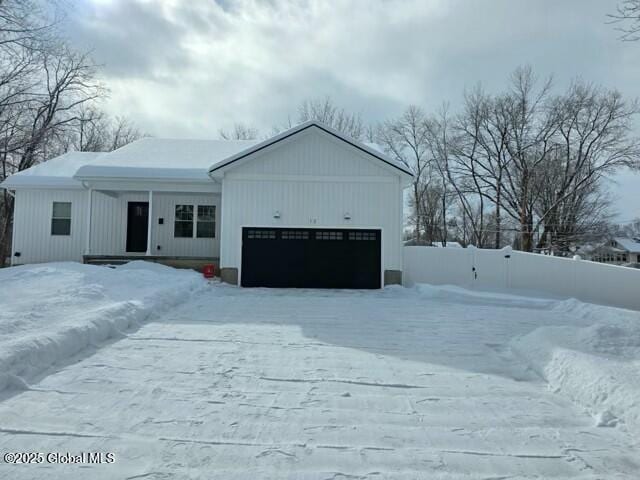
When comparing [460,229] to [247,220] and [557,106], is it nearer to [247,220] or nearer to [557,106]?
[557,106]

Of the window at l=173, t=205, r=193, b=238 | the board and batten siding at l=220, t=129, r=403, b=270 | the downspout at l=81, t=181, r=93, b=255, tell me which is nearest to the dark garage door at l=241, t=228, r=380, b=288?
the board and batten siding at l=220, t=129, r=403, b=270

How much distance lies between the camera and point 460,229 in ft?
117

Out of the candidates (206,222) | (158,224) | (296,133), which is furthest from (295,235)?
(158,224)

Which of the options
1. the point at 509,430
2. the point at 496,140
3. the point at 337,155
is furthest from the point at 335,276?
the point at 496,140

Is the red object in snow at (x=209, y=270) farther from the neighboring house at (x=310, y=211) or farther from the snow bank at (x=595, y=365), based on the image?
the snow bank at (x=595, y=365)

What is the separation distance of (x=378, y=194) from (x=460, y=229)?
24.5 meters

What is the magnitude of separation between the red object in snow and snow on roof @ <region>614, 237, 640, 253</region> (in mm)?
52902

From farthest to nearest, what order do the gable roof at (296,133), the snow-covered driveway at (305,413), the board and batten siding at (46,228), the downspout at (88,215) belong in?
the board and batten siding at (46,228) → the downspout at (88,215) → the gable roof at (296,133) → the snow-covered driveway at (305,413)

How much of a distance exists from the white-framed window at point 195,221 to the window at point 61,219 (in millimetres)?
4014

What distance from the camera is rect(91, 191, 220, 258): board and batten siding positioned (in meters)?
15.6

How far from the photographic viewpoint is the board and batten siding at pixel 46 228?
15.5m

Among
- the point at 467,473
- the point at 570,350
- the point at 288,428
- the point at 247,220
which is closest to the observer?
the point at 467,473

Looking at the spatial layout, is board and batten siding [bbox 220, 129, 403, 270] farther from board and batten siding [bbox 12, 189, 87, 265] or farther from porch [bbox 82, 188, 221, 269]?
board and batten siding [bbox 12, 189, 87, 265]

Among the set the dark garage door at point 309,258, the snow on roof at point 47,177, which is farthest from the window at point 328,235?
the snow on roof at point 47,177
